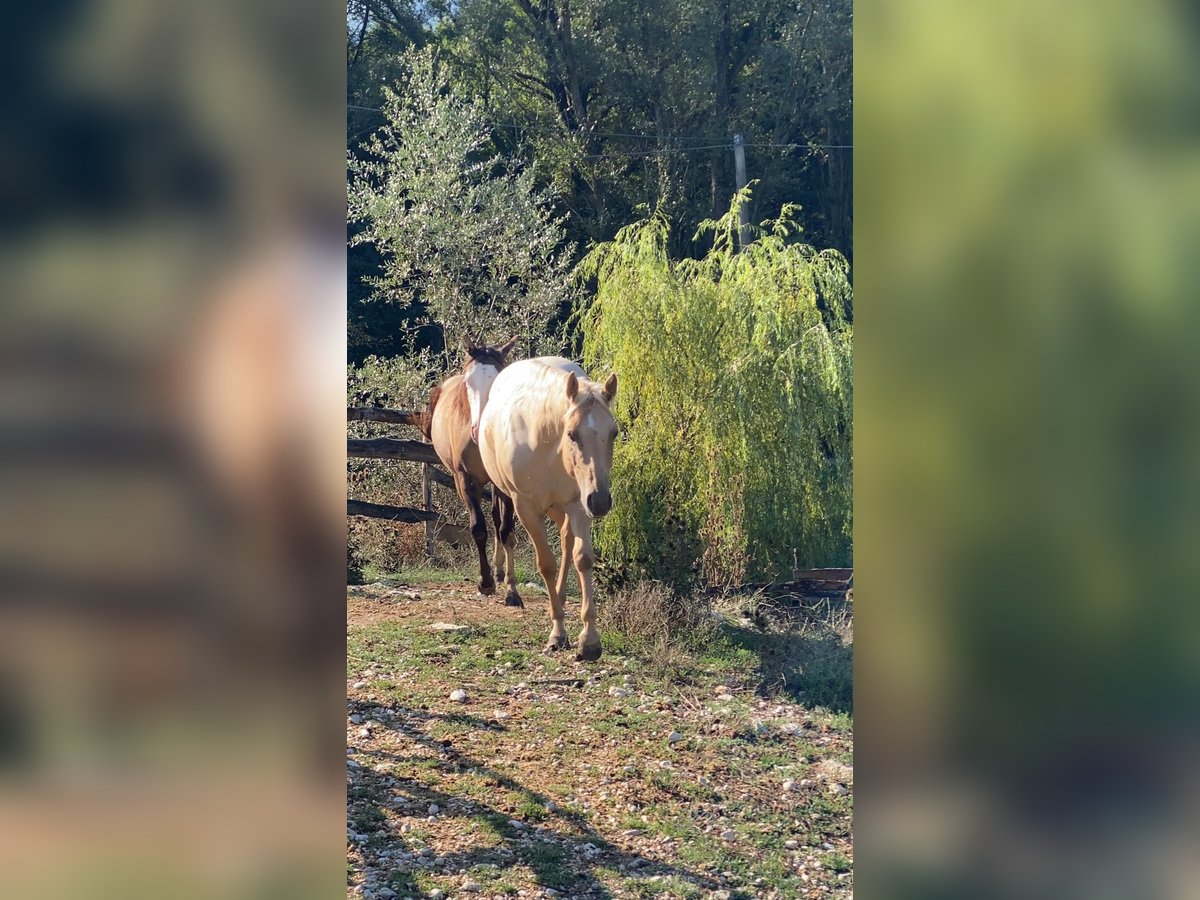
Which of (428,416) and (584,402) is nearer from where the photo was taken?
(584,402)

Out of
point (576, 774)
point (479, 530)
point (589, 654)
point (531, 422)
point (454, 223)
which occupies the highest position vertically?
point (454, 223)

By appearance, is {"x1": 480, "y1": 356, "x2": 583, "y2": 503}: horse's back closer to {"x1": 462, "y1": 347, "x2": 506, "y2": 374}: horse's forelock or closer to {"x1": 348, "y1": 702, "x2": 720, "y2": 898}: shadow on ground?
{"x1": 462, "y1": 347, "x2": 506, "y2": 374}: horse's forelock

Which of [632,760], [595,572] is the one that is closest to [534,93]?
[595,572]

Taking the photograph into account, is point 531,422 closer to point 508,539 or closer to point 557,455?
point 557,455

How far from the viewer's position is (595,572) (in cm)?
340

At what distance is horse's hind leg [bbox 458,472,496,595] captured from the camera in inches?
140

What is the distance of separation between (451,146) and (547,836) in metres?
2.00

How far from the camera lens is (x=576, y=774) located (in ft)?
9.72

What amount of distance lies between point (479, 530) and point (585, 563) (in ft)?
1.63
